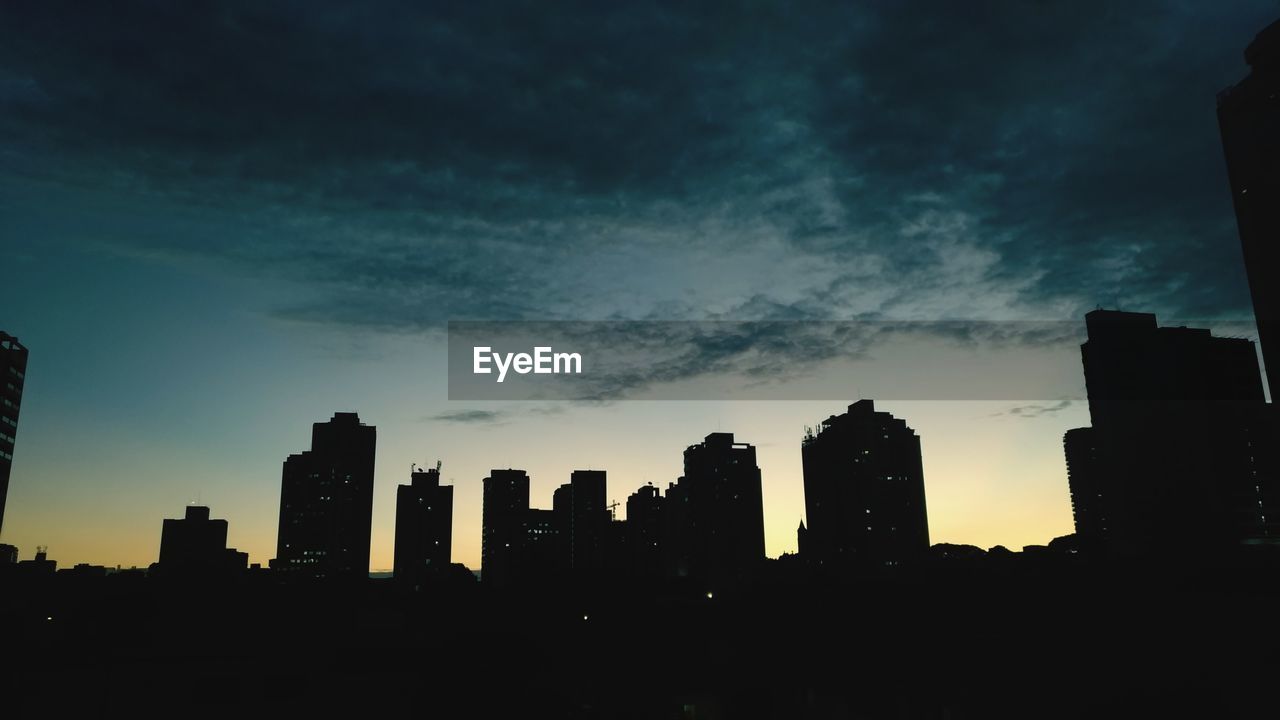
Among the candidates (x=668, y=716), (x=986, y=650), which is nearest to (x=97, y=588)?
(x=668, y=716)

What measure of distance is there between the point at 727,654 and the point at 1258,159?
9730 centimetres

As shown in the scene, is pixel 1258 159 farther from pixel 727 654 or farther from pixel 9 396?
pixel 9 396

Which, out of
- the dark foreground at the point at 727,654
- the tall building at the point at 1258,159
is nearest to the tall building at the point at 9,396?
the dark foreground at the point at 727,654

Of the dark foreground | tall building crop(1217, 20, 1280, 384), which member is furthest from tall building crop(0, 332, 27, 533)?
tall building crop(1217, 20, 1280, 384)

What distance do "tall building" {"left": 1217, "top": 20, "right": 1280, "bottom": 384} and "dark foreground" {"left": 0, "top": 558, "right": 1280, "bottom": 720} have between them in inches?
2772

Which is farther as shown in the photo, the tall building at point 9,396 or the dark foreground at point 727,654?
the tall building at point 9,396

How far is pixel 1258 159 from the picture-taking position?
98.8 meters

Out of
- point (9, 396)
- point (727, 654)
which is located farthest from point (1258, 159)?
point (9, 396)

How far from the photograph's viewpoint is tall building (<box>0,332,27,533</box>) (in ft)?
424

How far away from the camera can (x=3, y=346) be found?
144250mm

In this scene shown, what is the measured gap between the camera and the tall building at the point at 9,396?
12912 cm

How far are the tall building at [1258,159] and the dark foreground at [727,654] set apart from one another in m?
70.4

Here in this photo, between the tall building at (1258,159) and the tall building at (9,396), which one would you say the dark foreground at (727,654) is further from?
the tall building at (9,396)

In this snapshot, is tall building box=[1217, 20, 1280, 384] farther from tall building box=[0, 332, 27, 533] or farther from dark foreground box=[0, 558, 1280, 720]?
tall building box=[0, 332, 27, 533]
